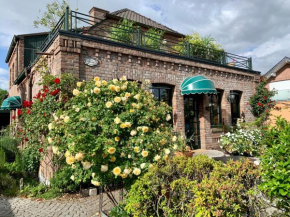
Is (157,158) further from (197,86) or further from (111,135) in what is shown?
(197,86)

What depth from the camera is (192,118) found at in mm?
9281

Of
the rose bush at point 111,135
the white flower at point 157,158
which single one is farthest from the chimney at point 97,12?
the white flower at point 157,158

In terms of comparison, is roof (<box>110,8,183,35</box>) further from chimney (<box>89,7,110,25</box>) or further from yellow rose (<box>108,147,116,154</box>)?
yellow rose (<box>108,147,116,154</box>)

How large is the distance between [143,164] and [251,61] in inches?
433

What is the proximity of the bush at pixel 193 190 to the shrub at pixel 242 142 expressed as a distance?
6.45m

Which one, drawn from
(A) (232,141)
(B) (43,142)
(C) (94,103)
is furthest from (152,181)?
(A) (232,141)

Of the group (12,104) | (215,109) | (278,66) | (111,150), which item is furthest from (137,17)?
(111,150)

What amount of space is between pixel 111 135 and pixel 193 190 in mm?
1625

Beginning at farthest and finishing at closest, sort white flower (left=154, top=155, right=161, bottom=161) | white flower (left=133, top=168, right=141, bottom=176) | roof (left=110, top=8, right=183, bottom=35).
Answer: roof (left=110, top=8, right=183, bottom=35) < white flower (left=154, top=155, right=161, bottom=161) < white flower (left=133, top=168, right=141, bottom=176)

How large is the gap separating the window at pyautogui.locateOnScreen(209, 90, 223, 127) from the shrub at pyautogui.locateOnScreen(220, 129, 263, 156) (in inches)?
30.7

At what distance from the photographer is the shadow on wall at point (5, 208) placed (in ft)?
14.9

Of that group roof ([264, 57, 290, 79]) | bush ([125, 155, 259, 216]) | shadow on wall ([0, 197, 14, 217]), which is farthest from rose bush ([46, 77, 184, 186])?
roof ([264, 57, 290, 79])

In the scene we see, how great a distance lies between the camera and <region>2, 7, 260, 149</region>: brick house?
247 inches

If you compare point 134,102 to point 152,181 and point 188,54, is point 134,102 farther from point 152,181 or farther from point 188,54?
point 188,54
